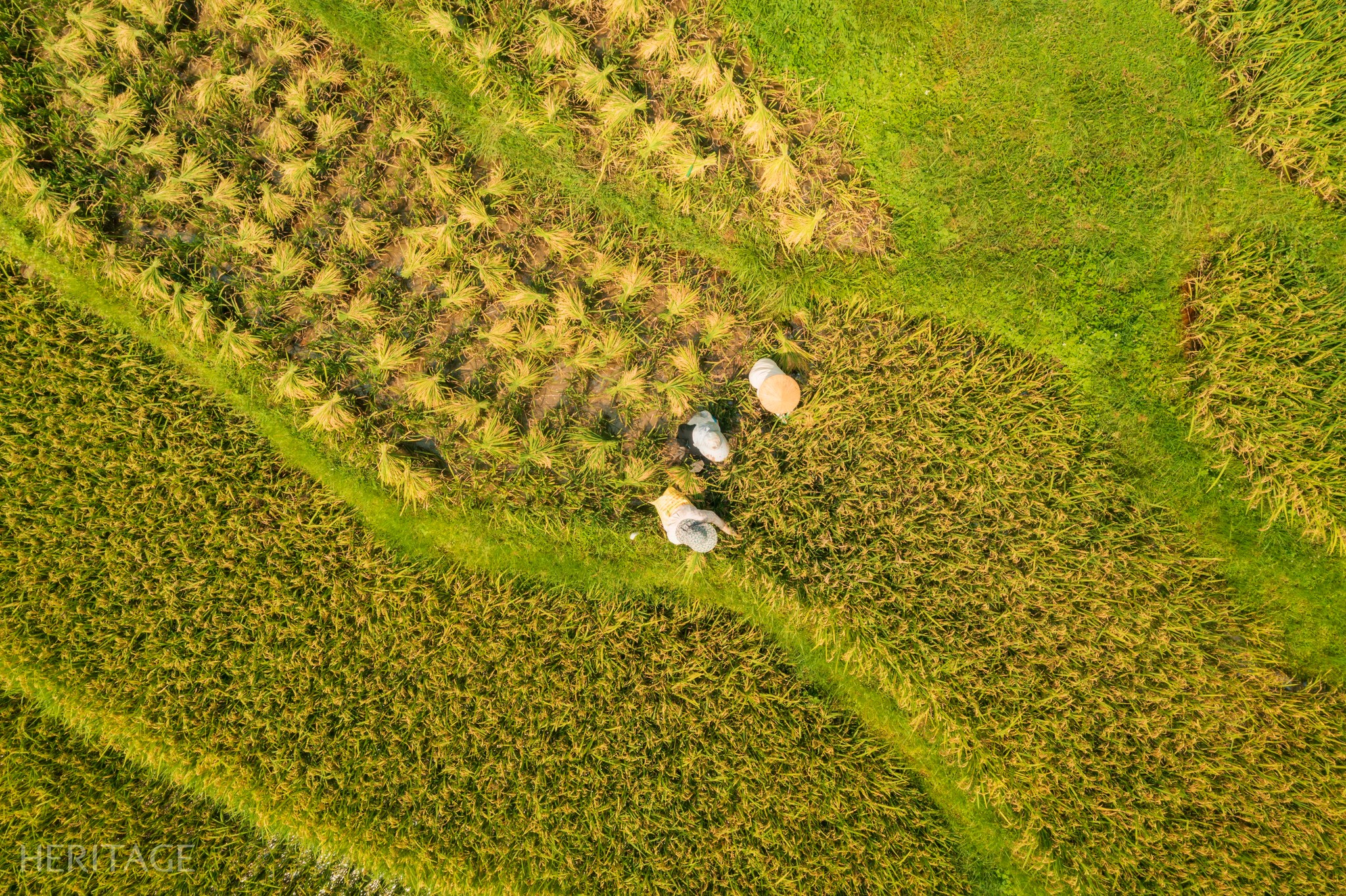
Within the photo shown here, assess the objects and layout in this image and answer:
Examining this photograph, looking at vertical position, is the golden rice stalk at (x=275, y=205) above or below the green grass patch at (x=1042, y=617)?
below

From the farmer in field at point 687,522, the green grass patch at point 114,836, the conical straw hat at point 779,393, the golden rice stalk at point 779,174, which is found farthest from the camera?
the green grass patch at point 114,836

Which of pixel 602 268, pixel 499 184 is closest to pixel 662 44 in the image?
pixel 499 184

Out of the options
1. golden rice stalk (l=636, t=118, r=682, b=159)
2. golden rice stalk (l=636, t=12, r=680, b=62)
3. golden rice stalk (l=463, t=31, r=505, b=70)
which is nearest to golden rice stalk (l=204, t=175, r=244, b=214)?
golden rice stalk (l=463, t=31, r=505, b=70)

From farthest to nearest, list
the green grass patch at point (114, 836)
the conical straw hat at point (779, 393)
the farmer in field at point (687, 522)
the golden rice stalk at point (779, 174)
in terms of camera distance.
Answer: the green grass patch at point (114, 836) < the golden rice stalk at point (779, 174) < the conical straw hat at point (779, 393) < the farmer in field at point (687, 522)

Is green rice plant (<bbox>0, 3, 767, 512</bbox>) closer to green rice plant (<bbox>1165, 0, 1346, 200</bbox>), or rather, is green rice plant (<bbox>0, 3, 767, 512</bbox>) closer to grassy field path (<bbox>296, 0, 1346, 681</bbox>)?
grassy field path (<bbox>296, 0, 1346, 681</bbox>)

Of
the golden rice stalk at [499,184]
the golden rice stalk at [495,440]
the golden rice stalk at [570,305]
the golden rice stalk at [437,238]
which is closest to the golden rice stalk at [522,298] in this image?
the golden rice stalk at [570,305]

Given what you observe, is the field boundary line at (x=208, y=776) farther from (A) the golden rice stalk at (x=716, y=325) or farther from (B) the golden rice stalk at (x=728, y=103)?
(B) the golden rice stalk at (x=728, y=103)
